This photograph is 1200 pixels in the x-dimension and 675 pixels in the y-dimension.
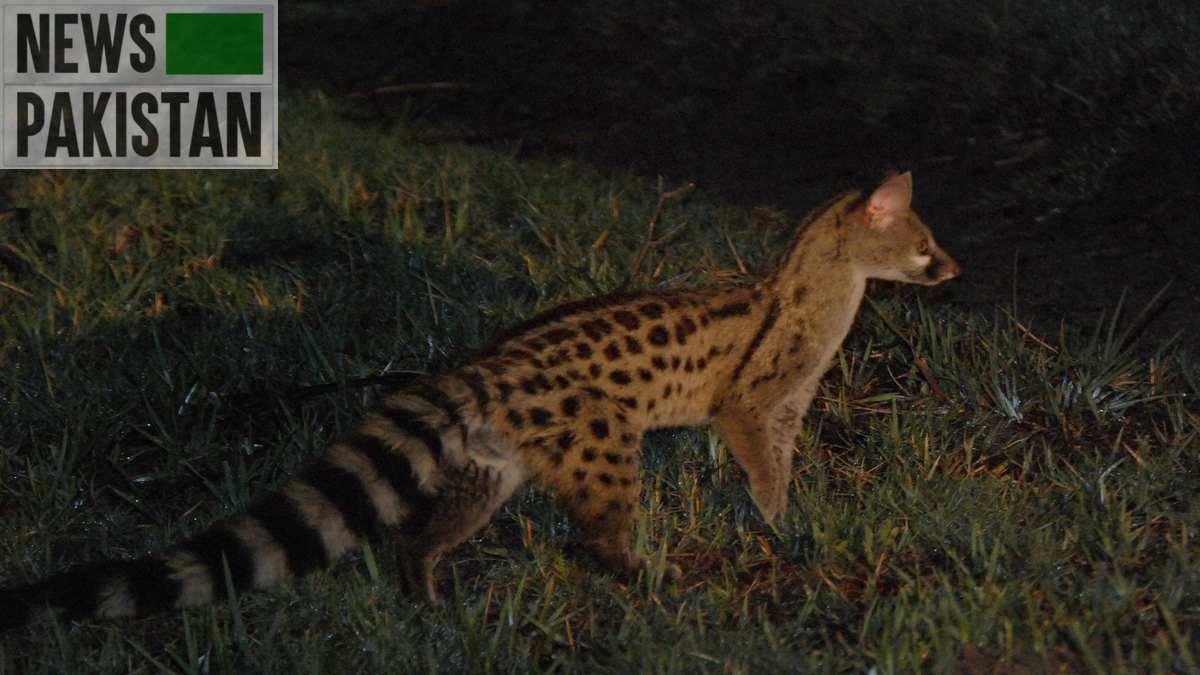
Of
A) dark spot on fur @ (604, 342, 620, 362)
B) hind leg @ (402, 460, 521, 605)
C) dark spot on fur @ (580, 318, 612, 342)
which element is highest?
dark spot on fur @ (580, 318, 612, 342)

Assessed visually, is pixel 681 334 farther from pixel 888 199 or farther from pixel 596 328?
pixel 888 199

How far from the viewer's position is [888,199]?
4.97 meters

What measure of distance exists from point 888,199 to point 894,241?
0.15 metres

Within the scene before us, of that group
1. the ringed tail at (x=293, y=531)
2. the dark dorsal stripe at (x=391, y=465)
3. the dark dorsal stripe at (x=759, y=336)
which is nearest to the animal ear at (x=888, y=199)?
the dark dorsal stripe at (x=759, y=336)

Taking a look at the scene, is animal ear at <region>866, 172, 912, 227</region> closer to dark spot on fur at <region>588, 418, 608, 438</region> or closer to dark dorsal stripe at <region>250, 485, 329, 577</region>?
dark spot on fur at <region>588, 418, 608, 438</region>

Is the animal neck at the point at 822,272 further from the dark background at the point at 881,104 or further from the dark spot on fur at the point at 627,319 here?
the dark background at the point at 881,104

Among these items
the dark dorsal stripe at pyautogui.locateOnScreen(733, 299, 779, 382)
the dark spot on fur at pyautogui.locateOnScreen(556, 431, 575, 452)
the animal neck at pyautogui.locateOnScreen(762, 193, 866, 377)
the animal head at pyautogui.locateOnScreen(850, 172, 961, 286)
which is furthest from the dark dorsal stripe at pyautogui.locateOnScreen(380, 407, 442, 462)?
the animal head at pyautogui.locateOnScreen(850, 172, 961, 286)

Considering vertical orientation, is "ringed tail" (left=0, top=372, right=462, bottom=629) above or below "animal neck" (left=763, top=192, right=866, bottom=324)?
below

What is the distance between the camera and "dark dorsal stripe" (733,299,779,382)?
4688 mm

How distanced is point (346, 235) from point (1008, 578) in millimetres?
3524

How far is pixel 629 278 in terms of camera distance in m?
5.69

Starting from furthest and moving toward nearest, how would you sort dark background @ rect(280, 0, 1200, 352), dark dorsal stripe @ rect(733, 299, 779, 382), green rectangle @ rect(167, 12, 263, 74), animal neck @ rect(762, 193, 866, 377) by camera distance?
green rectangle @ rect(167, 12, 263, 74) < dark background @ rect(280, 0, 1200, 352) < animal neck @ rect(762, 193, 866, 377) < dark dorsal stripe @ rect(733, 299, 779, 382)

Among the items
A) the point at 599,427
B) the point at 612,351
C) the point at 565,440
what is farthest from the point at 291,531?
the point at 612,351

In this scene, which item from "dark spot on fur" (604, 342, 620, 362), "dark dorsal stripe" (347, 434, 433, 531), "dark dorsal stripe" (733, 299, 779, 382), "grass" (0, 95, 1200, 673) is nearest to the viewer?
"grass" (0, 95, 1200, 673)
